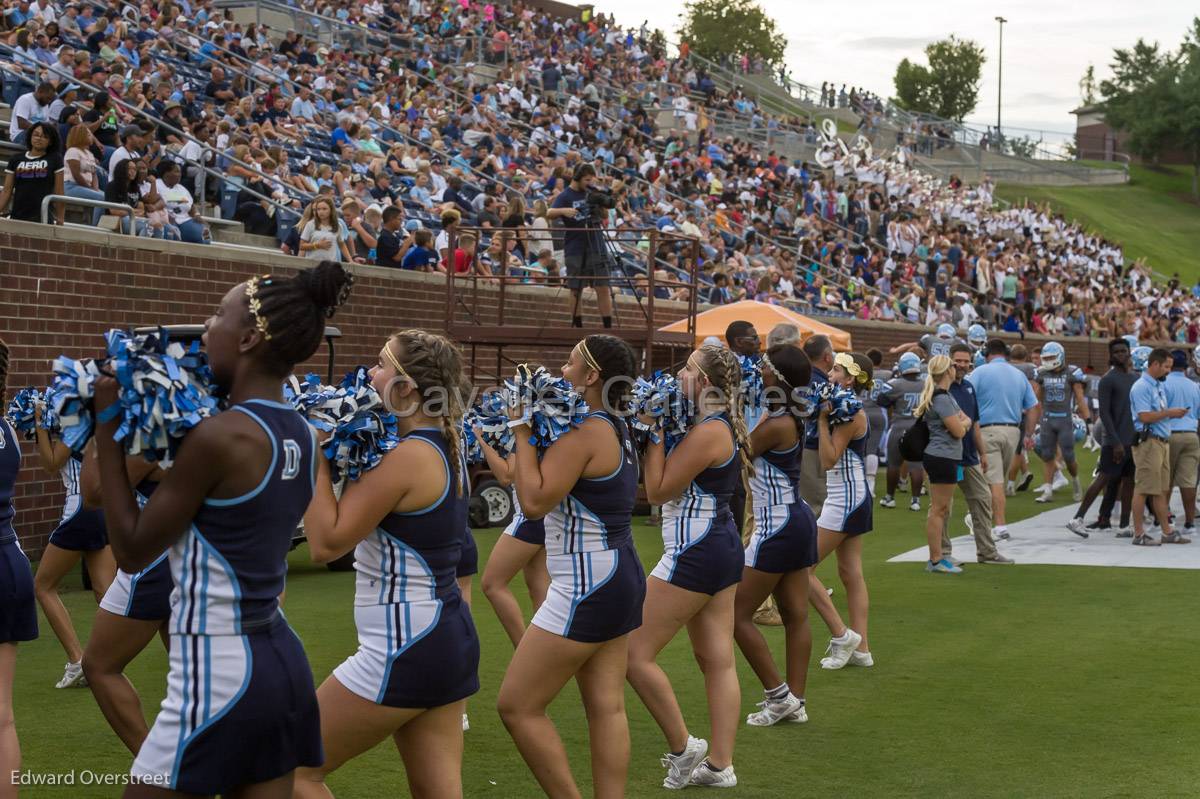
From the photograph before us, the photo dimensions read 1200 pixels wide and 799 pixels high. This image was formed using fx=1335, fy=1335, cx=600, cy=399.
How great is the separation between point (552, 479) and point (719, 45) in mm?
79050

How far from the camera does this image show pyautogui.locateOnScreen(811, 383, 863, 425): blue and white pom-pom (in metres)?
7.58

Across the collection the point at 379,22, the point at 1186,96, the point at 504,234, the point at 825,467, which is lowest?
the point at 825,467

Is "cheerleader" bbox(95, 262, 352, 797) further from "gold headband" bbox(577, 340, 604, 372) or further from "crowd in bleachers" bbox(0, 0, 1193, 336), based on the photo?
"crowd in bleachers" bbox(0, 0, 1193, 336)

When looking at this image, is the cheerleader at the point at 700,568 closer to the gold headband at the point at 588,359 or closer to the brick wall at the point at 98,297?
the gold headband at the point at 588,359

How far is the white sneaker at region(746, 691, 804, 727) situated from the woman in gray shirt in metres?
4.69

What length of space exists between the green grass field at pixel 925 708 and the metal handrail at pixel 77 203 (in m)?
3.47

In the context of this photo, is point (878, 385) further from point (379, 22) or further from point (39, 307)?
point (379, 22)

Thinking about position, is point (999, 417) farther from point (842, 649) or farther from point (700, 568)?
point (700, 568)

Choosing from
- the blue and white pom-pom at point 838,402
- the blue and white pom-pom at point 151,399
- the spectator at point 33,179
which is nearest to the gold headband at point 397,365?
the blue and white pom-pom at point 151,399

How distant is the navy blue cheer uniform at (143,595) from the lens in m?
4.94

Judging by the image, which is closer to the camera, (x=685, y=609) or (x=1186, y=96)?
(x=685, y=609)

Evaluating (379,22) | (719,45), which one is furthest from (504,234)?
(719,45)

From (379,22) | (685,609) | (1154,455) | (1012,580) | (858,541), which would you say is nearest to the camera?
(685,609)

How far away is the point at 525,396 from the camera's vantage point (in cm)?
480
